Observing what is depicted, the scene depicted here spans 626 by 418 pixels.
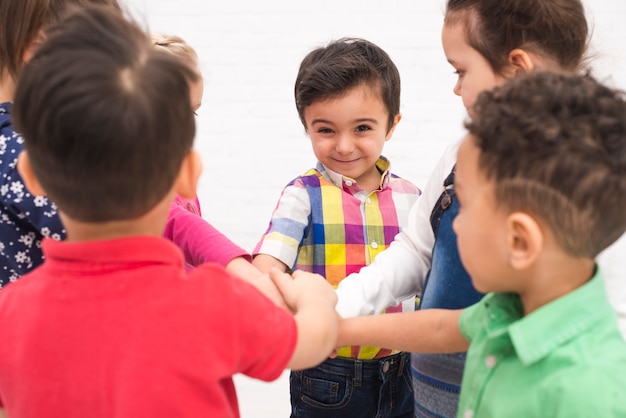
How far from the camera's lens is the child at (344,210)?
1392mm

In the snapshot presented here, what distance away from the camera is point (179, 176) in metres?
0.71

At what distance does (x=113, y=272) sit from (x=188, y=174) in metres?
0.13

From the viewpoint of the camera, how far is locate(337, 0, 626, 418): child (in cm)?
106

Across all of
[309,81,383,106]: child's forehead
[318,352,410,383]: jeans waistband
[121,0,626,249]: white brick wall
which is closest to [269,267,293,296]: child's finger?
[318,352,410,383]: jeans waistband

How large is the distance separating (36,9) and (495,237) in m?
0.70

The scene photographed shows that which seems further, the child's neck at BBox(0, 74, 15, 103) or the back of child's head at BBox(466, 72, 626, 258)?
the child's neck at BBox(0, 74, 15, 103)

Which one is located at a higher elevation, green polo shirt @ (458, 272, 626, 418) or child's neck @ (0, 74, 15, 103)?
child's neck @ (0, 74, 15, 103)

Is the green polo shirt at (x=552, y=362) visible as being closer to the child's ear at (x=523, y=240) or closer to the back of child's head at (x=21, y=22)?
the child's ear at (x=523, y=240)

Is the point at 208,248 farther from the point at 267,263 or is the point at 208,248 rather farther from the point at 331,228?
the point at 331,228

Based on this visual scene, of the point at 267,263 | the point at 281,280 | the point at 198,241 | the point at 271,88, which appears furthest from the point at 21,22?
the point at 271,88

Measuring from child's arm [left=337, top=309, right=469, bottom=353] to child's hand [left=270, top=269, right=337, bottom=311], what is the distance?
0.17 feet

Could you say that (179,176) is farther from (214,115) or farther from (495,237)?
(214,115)

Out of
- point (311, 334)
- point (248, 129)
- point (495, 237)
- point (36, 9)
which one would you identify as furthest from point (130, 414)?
point (248, 129)

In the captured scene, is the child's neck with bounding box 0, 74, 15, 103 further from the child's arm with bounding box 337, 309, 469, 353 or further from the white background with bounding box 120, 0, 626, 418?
the white background with bounding box 120, 0, 626, 418
